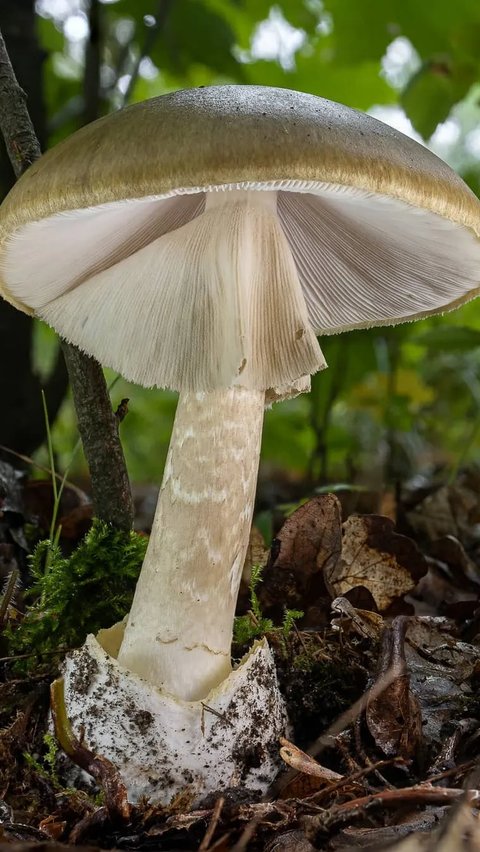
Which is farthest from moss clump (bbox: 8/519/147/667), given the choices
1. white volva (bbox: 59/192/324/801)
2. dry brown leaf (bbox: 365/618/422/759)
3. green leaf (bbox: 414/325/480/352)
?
green leaf (bbox: 414/325/480/352)

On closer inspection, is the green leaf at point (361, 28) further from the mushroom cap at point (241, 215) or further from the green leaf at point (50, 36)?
the mushroom cap at point (241, 215)

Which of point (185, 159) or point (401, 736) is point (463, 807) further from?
point (185, 159)

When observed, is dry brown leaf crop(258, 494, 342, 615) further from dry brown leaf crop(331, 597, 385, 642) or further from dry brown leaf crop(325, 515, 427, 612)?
dry brown leaf crop(331, 597, 385, 642)

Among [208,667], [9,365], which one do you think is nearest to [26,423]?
[9,365]

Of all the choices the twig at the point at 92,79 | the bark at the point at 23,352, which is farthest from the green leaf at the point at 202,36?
the bark at the point at 23,352

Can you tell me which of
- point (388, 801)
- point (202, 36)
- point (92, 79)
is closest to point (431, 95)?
point (202, 36)
